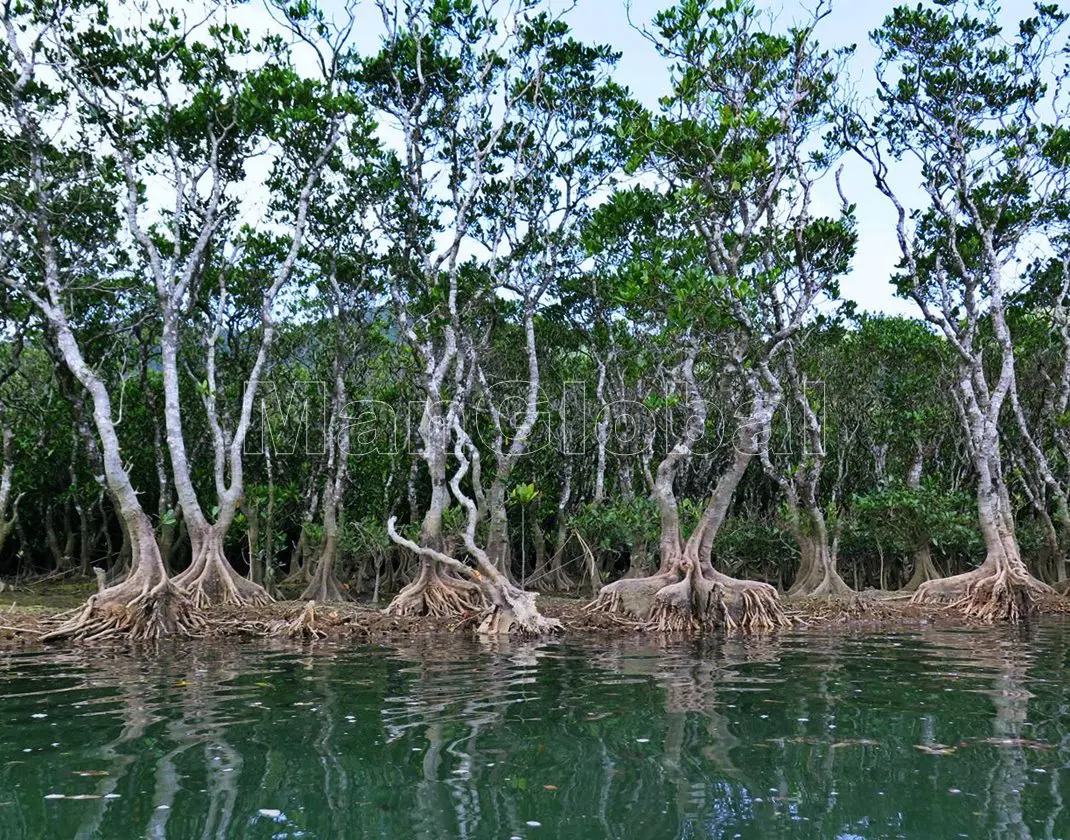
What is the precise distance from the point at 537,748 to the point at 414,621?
924 centimetres

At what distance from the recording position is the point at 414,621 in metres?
15.4

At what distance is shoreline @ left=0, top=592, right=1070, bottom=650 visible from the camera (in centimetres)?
1374

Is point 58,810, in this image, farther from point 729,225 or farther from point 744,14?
point 744,14

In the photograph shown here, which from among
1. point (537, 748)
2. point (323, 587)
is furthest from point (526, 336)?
point (537, 748)

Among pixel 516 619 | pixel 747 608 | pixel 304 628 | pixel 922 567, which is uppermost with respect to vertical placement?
pixel 922 567

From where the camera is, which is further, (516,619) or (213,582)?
(213,582)

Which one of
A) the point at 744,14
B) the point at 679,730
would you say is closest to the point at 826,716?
the point at 679,730

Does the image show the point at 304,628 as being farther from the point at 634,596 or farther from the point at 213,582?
the point at 634,596

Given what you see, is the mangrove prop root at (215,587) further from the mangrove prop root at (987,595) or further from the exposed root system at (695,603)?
the mangrove prop root at (987,595)

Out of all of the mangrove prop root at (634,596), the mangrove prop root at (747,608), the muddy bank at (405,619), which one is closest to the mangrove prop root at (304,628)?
the muddy bank at (405,619)

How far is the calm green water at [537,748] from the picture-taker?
4855mm

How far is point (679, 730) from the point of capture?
7047mm

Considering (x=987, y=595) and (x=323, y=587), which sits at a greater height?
(x=323, y=587)

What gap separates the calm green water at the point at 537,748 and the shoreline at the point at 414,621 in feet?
8.91
